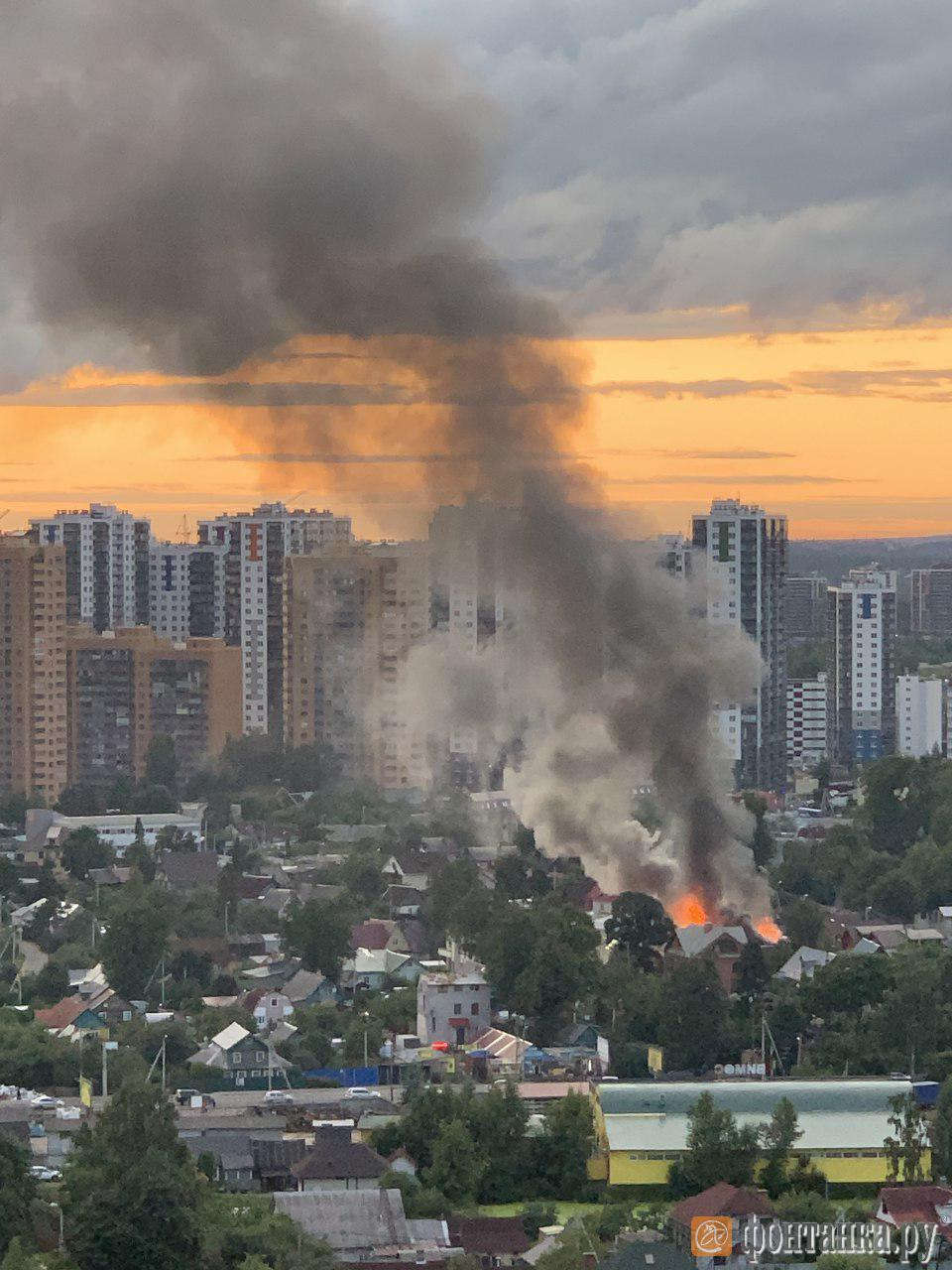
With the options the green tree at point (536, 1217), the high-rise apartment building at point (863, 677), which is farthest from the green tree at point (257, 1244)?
the high-rise apartment building at point (863, 677)

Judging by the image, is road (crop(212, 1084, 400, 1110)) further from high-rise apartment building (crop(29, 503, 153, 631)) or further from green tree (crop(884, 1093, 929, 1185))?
high-rise apartment building (crop(29, 503, 153, 631))

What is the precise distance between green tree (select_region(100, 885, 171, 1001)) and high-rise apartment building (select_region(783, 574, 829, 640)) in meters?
23.0

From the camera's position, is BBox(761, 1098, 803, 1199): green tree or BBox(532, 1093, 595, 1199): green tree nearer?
BBox(761, 1098, 803, 1199): green tree

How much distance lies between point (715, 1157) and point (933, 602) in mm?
60929

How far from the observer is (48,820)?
43969 millimetres

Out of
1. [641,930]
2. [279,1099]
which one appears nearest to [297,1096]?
[279,1099]

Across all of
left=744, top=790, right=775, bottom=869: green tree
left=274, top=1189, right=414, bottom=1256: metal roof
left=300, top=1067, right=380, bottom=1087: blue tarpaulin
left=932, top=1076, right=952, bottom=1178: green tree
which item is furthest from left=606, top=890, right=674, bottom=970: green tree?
left=274, top=1189, right=414, bottom=1256: metal roof

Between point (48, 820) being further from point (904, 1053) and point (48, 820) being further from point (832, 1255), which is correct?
point (832, 1255)

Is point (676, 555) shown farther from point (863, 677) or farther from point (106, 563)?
point (106, 563)

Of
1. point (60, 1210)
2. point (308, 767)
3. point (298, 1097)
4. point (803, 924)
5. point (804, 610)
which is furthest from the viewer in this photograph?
point (804, 610)

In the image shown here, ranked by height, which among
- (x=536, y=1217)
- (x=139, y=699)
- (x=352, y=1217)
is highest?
(x=139, y=699)

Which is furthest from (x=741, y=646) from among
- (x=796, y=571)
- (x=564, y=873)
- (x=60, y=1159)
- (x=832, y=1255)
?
(x=796, y=571)

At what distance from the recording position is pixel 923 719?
2159 inches

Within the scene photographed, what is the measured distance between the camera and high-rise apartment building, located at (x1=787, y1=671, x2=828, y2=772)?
53062 millimetres
